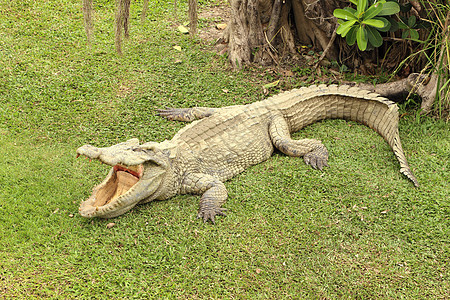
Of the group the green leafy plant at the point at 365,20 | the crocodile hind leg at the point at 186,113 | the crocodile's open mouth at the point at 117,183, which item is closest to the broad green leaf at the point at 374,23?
the green leafy plant at the point at 365,20

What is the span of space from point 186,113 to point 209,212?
1865 millimetres

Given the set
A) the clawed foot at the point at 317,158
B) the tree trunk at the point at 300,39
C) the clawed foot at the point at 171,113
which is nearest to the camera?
the clawed foot at the point at 317,158

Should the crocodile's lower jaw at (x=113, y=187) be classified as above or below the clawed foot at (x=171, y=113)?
below

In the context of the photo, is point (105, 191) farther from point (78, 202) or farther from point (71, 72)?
point (71, 72)

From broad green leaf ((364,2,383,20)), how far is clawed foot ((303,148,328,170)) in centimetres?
179

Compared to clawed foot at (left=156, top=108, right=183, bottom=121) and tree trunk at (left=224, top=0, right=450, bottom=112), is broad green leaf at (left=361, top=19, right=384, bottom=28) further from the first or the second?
clawed foot at (left=156, top=108, right=183, bottom=121)

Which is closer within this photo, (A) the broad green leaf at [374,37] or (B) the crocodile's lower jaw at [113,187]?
(B) the crocodile's lower jaw at [113,187]

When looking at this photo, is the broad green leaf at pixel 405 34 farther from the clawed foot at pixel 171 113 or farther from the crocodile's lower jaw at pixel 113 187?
the crocodile's lower jaw at pixel 113 187

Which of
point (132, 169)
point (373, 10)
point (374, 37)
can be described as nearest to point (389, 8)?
point (373, 10)

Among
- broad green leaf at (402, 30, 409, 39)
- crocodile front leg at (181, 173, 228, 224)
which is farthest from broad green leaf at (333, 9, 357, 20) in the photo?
crocodile front leg at (181, 173, 228, 224)

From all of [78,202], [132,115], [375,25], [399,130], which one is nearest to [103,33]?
[132,115]

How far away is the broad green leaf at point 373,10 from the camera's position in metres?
4.86

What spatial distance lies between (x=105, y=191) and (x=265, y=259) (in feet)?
5.82

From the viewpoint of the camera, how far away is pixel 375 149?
4.96 meters
